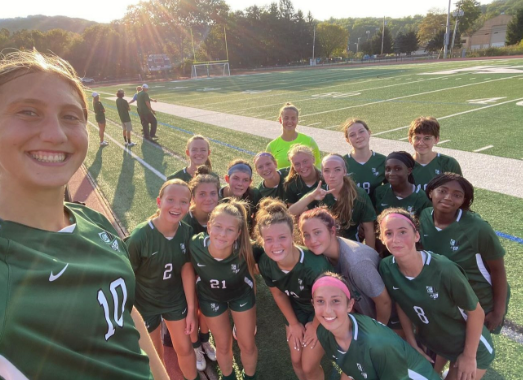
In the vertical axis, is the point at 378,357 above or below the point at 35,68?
below

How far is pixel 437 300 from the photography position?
2209 millimetres

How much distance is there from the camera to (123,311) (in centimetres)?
127

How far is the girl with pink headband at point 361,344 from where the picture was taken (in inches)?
76.9

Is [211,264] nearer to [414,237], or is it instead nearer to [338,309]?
[338,309]

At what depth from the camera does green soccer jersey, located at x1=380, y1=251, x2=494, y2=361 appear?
214cm

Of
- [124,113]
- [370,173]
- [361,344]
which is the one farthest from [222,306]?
[124,113]

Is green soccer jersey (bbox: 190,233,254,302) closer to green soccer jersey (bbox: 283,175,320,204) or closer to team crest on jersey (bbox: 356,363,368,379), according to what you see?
team crest on jersey (bbox: 356,363,368,379)

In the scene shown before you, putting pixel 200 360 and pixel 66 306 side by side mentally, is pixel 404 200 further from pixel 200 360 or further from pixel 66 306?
pixel 66 306

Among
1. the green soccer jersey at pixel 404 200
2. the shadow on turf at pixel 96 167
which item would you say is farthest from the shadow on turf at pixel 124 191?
the green soccer jersey at pixel 404 200

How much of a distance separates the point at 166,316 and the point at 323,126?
10072mm

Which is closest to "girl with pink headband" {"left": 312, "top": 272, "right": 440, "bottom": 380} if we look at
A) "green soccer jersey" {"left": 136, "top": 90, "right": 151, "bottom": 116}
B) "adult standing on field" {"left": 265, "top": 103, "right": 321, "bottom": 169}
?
"adult standing on field" {"left": 265, "top": 103, "right": 321, "bottom": 169}

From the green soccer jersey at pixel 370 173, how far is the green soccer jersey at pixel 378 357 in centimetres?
199

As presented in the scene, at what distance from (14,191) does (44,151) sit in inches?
6.6

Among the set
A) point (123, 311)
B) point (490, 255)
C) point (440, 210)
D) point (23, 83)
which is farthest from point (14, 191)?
point (490, 255)
